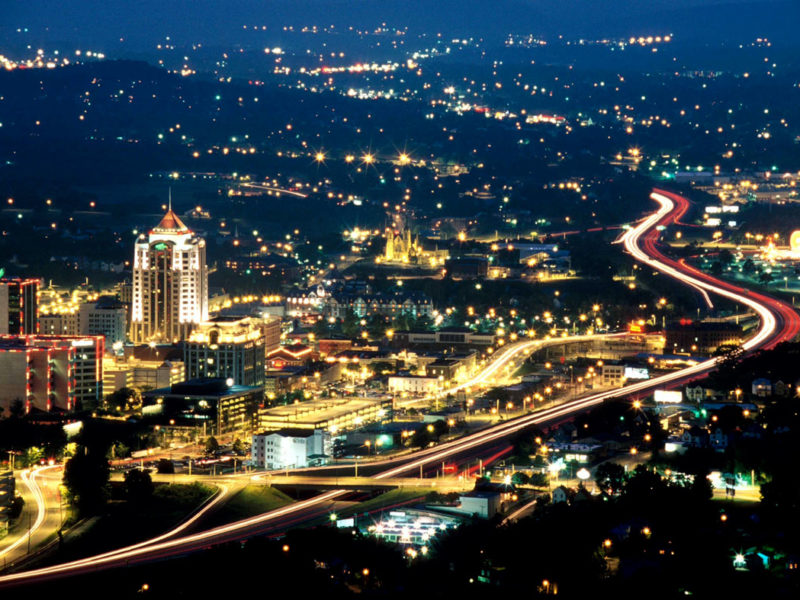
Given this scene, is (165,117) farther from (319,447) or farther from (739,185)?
(319,447)

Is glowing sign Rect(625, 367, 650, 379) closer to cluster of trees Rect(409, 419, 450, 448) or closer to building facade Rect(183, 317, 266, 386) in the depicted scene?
cluster of trees Rect(409, 419, 450, 448)

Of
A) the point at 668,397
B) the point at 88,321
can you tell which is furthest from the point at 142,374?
the point at 668,397

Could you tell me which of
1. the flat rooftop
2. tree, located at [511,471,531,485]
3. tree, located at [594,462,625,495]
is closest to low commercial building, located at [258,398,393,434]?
the flat rooftop

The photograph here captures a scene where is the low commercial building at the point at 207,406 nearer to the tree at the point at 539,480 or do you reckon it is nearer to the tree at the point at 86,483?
the tree at the point at 86,483

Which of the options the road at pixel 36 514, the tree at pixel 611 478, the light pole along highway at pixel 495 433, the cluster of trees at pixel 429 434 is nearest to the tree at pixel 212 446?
the road at pixel 36 514

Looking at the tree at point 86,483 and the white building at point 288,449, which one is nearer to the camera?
the tree at point 86,483

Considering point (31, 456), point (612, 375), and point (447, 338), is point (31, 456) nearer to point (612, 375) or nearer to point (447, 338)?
point (612, 375)
